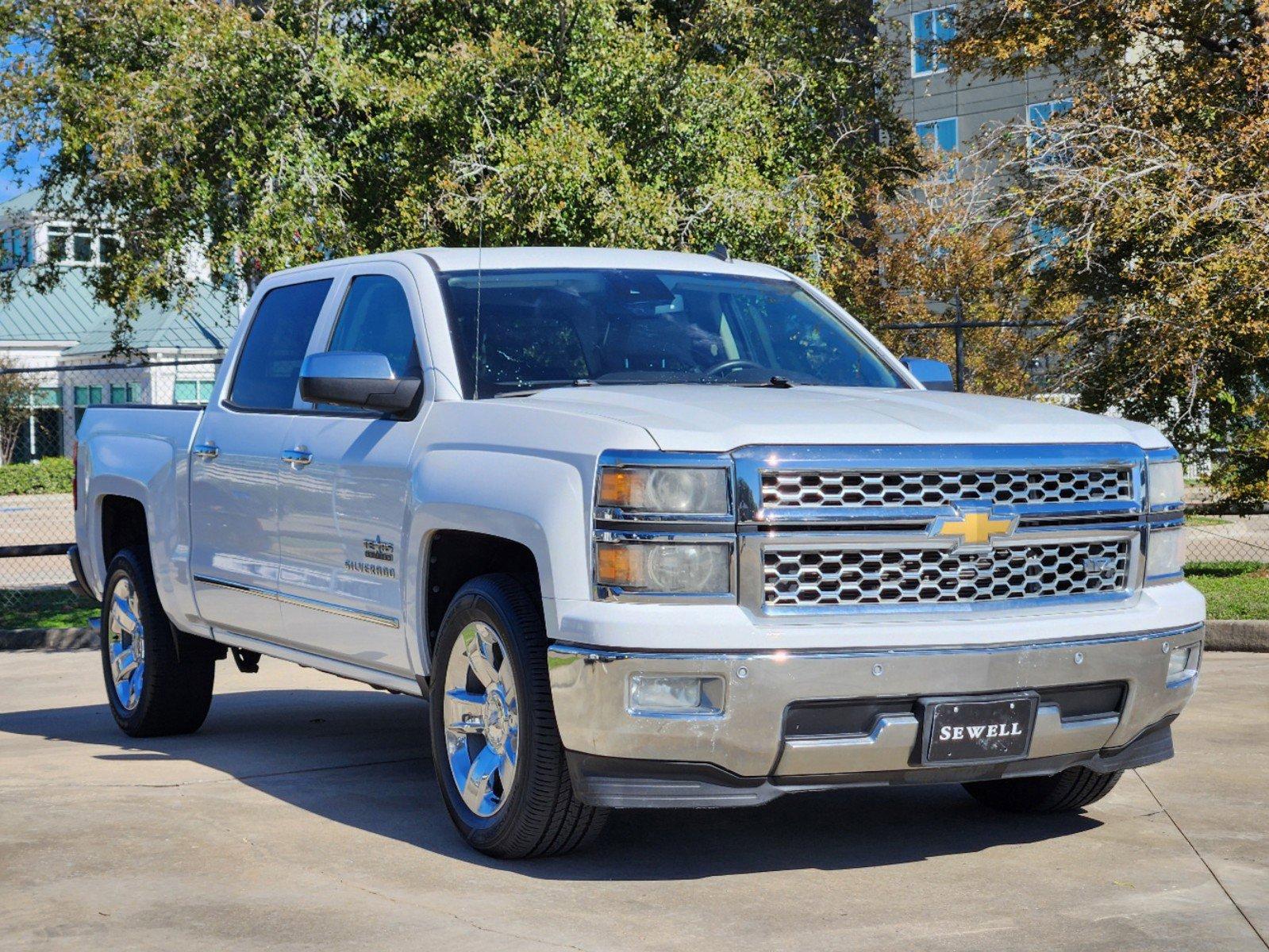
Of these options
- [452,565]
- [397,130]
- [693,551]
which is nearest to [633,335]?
[452,565]

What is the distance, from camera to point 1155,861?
17.5 ft

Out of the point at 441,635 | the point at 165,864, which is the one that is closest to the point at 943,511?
the point at 441,635

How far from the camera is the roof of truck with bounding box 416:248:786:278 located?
6340 millimetres

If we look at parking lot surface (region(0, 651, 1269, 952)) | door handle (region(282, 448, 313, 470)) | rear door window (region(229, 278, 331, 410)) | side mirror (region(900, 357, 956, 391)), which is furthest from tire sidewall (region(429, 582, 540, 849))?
side mirror (region(900, 357, 956, 391))

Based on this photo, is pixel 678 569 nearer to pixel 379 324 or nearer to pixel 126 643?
pixel 379 324

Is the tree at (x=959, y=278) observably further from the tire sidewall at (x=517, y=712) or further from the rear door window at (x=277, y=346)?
the tire sidewall at (x=517, y=712)

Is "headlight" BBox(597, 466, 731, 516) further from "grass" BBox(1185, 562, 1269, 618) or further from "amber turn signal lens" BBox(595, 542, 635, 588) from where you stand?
"grass" BBox(1185, 562, 1269, 618)

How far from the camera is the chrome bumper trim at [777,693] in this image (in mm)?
4707

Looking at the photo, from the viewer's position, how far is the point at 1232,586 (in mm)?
13883

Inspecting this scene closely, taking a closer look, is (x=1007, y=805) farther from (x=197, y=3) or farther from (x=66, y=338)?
(x=66, y=338)

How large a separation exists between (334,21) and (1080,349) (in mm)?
6944

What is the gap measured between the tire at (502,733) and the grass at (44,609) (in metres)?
8.80

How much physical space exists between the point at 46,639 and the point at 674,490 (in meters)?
9.27

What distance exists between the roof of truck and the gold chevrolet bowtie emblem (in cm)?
207
